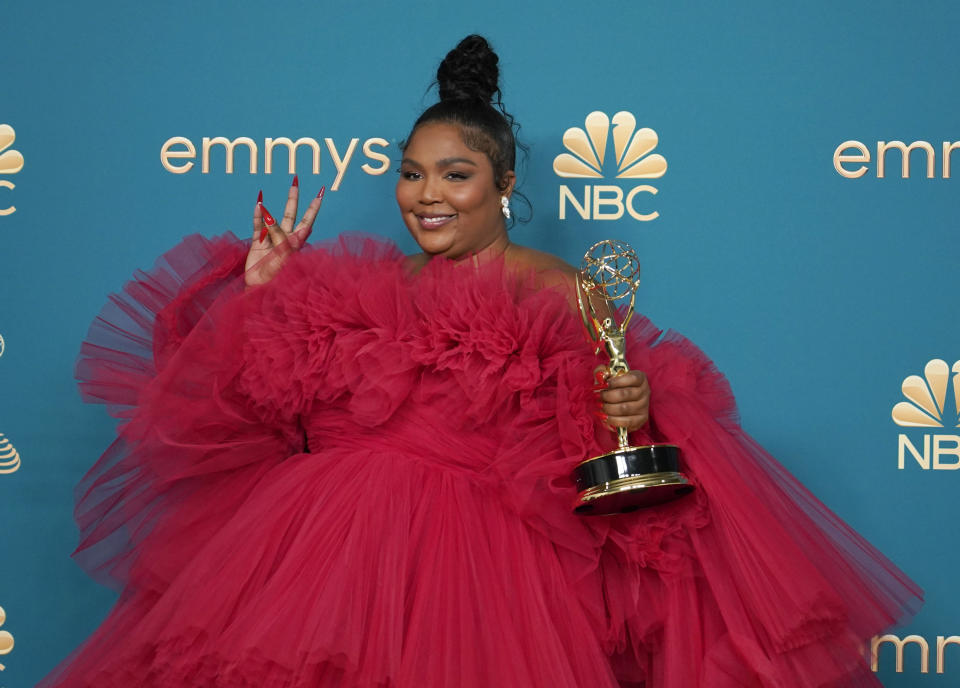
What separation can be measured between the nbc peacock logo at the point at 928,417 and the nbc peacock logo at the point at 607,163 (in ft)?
2.57

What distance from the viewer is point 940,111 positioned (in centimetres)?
257

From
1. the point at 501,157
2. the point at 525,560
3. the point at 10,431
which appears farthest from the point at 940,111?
the point at 10,431

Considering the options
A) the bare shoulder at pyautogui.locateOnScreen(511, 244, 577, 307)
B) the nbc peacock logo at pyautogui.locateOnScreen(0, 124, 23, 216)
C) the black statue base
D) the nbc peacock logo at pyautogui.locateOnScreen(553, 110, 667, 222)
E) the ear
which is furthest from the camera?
the nbc peacock logo at pyautogui.locateOnScreen(0, 124, 23, 216)

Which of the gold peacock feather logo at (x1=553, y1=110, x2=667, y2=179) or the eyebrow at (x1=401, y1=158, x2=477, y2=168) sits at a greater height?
the gold peacock feather logo at (x1=553, y1=110, x2=667, y2=179)

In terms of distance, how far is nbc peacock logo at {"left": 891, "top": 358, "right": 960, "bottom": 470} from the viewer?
2.57 metres

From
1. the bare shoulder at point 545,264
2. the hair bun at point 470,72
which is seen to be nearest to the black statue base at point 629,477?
the bare shoulder at point 545,264

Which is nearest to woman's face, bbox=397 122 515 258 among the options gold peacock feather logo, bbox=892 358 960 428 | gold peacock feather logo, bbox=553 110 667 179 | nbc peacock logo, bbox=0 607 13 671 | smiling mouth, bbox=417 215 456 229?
smiling mouth, bbox=417 215 456 229

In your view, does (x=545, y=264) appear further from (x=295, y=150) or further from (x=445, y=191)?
(x=295, y=150)

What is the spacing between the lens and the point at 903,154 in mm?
2570

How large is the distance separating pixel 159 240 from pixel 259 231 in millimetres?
836

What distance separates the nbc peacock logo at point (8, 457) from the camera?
273 centimetres

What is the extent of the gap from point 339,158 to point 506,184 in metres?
0.71

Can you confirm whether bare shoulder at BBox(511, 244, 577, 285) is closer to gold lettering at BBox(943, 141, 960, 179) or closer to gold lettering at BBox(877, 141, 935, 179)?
gold lettering at BBox(877, 141, 935, 179)

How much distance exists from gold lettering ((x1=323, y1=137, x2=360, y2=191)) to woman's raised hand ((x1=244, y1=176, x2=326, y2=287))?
23.7 inches
